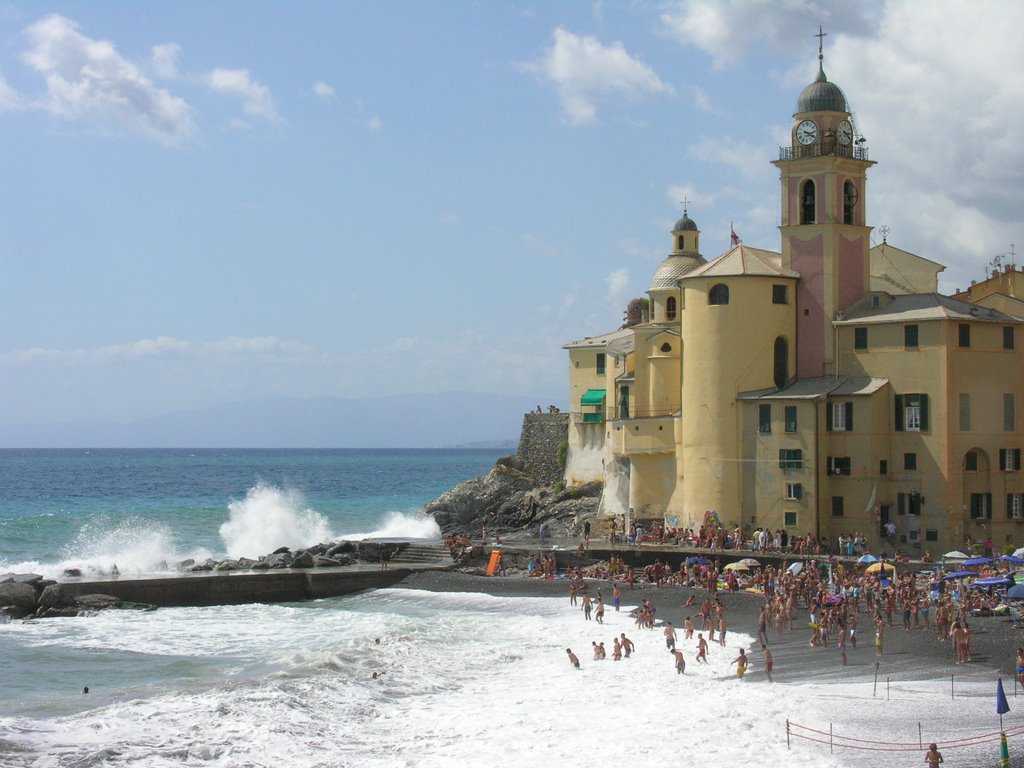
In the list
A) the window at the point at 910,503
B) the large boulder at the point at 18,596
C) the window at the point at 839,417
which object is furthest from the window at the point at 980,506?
the large boulder at the point at 18,596

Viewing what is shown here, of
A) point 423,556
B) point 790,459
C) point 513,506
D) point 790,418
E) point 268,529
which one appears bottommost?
point 423,556

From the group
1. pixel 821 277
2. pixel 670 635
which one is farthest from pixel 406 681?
pixel 821 277

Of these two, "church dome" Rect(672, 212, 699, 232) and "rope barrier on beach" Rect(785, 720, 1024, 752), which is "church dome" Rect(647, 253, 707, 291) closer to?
"church dome" Rect(672, 212, 699, 232)

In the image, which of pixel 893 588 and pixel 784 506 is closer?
pixel 893 588

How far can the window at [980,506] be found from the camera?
48.8 metres

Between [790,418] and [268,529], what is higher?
[790,418]

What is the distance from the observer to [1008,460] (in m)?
49.2

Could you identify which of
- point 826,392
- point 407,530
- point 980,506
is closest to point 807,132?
point 826,392

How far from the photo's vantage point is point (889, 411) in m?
49.5

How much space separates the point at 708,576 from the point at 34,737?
24158 millimetres

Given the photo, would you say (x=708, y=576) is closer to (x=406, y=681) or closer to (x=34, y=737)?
(x=406, y=681)

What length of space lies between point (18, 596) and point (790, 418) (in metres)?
28.2

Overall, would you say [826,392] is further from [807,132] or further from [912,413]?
[807,132]

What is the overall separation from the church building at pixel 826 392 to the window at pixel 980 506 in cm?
7
